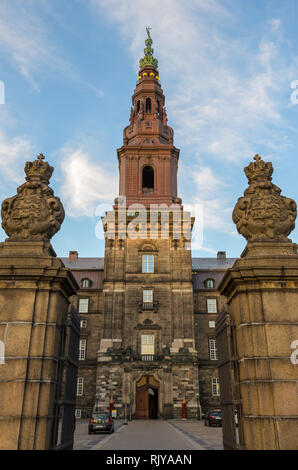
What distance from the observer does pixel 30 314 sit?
8727 mm

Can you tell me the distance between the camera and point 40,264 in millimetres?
8992

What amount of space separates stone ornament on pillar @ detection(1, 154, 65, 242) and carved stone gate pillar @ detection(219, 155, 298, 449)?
4583mm

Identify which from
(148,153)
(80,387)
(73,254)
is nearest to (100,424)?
(80,387)

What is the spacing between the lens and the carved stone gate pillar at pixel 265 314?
797 cm

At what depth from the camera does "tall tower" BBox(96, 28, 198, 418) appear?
39031mm

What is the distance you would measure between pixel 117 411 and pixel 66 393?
103 ft

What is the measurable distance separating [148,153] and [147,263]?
14788mm

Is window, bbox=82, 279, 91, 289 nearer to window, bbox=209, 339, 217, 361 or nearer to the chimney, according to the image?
the chimney

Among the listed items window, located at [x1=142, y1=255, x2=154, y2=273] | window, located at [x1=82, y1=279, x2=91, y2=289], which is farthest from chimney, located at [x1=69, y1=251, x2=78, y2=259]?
window, located at [x1=142, y1=255, x2=154, y2=273]

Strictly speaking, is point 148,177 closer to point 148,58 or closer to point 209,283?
point 209,283

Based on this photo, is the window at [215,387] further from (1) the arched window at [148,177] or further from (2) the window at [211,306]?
(1) the arched window at [148,177]

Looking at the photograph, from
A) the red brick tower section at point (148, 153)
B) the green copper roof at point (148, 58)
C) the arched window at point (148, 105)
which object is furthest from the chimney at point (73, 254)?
the green copper roof at point (148, 58)

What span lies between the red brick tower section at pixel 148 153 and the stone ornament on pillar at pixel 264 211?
36.4 metres
